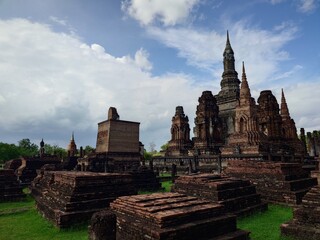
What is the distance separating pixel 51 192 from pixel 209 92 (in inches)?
1025

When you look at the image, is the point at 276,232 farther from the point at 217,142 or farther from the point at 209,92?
the point at 209,92

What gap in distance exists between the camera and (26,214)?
9.60 m

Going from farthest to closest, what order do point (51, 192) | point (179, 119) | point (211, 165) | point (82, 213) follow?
1. point (179, 119)
2. point (211, 165)
3. point (51, 192)
4. point (82, 213)

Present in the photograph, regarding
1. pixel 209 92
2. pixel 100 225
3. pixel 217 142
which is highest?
pixel 209 92

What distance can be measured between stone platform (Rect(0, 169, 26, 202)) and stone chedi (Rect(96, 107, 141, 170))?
10.3 metres

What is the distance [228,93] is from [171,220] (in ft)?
125

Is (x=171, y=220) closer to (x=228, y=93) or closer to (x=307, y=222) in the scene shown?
(x=307, y=222)

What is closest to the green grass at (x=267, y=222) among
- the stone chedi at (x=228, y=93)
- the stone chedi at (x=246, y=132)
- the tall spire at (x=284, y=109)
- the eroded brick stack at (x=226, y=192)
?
the eroded brick stack at (x=226, y=192)

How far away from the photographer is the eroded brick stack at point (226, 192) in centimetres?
812

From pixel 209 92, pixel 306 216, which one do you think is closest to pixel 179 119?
pixel 209 92

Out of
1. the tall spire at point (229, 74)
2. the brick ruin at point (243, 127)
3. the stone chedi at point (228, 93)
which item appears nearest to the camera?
the brick ruin at point (243, 127)

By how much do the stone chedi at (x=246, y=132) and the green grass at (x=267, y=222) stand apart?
43.0 ft

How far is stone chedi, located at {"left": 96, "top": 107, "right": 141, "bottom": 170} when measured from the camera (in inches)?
949

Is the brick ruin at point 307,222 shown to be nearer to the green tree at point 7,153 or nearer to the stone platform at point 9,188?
the stone platform at point 9,188
